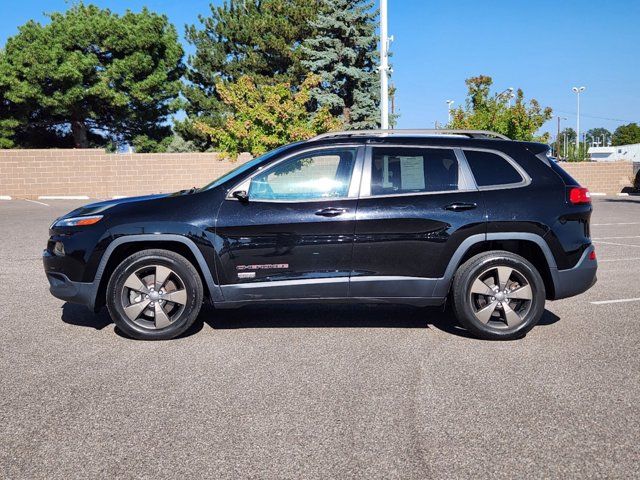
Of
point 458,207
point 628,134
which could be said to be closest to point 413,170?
point 458,207

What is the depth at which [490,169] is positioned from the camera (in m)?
5.93

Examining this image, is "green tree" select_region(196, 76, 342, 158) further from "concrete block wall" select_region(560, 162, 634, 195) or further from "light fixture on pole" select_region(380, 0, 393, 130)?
"concrete block wall" select_region(560, 162, 634, 195)

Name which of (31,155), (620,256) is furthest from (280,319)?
(31,155)

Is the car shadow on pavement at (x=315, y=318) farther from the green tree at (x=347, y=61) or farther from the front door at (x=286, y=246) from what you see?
the green tree at (x=347, y=61)

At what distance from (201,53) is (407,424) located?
40140mm

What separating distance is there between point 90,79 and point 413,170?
3544 centimetres

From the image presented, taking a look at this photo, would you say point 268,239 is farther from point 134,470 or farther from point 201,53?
point 201,53

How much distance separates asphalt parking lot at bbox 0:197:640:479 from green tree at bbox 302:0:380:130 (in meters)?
29.5

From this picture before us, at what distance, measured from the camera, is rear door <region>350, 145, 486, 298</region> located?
5.67 metres

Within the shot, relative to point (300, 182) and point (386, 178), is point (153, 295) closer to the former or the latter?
point (300, 182)

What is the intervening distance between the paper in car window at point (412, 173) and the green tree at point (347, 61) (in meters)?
29.1

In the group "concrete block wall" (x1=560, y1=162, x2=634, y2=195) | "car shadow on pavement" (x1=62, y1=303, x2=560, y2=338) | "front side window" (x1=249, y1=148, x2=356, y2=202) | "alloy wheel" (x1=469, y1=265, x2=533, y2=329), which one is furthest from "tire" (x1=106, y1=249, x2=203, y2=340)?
"concrete block wall" (x1=560, y1=162, x2=634, y2=195)

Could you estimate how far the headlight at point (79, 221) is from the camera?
573 cm

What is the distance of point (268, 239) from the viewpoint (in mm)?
5629
